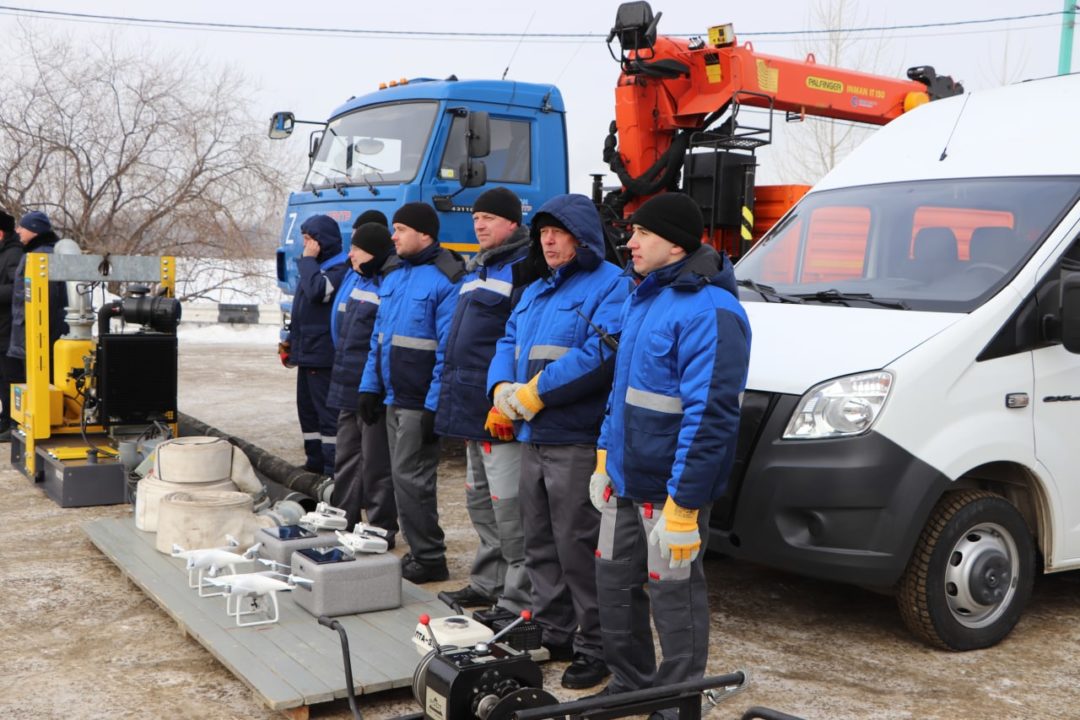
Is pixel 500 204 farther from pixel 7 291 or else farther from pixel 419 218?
pixel 7 291

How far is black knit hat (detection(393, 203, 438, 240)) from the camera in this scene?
570 centimetres

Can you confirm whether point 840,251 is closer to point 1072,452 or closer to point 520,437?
point 1072,452

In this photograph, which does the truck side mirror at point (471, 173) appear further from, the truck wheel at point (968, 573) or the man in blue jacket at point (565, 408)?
the truck wheel at point (968, 573)

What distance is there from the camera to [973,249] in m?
5.10

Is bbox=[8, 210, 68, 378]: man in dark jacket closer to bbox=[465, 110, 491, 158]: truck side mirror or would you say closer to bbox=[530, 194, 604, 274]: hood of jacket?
bbox=[465, 110, 491, 158]: truck side mirror

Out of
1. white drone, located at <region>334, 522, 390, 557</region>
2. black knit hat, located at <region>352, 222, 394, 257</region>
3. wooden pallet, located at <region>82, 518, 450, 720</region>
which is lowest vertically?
wooden pallet, located at <region>82, 518, 450, 720</region>

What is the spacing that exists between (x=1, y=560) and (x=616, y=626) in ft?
12.8

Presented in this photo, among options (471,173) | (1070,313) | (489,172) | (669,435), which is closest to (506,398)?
(669,435)

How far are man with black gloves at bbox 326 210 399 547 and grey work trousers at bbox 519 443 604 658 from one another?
173 cm

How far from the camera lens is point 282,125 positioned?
11.0 m

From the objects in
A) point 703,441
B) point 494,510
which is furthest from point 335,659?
point 703,441

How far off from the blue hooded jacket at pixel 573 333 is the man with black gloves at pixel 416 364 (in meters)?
1.06

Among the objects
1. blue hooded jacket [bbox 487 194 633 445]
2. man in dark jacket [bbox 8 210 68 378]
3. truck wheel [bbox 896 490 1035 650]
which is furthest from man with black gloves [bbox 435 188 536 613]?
man in dark jacket [bbox 8 210 68 378]

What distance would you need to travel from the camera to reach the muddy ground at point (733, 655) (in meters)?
4.21
